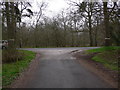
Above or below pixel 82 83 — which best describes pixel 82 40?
above

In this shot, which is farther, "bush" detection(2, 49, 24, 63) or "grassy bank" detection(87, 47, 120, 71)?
"bush" detection(2, 49, 24, 63)

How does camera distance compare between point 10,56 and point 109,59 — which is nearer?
point 109,59

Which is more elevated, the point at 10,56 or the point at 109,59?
the point at 10,56

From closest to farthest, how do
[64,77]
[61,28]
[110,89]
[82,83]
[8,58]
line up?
[110,89]
[82,83]
[64,77]
[8,58]
[61,28]

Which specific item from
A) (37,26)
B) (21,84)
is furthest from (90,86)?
(37,26)

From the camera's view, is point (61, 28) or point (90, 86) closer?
point (90, 86)

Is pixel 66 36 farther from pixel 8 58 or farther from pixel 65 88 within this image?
pixel 65 88

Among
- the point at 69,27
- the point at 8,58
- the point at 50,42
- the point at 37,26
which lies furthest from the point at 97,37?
the point at 8,58

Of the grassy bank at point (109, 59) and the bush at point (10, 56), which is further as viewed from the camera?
the bush at point (10, 56)

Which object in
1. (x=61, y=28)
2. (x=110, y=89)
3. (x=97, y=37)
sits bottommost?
(x=110, y=89)

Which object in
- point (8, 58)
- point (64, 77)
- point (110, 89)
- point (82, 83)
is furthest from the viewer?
point (8, 58)

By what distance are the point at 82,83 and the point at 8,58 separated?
685cm

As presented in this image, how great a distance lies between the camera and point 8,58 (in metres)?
11.1

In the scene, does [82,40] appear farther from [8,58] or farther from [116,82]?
[116,82]
